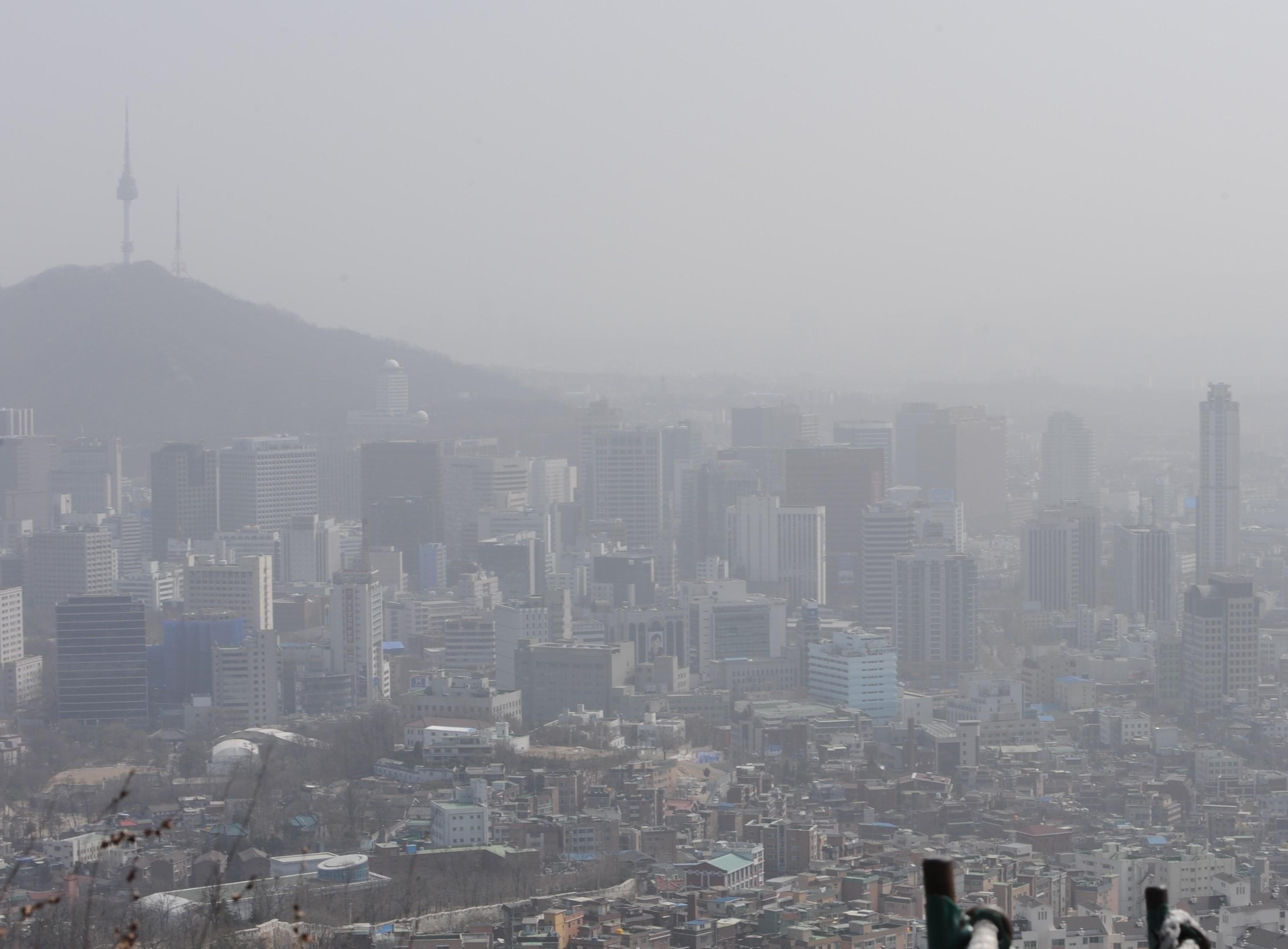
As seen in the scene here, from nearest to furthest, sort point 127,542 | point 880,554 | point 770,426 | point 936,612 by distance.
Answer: point 936,612
point 880,554
point 127,542
point 770,426

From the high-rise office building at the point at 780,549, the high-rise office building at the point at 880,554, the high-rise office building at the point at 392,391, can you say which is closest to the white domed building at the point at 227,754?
the high-rise office building at the point at 880,554

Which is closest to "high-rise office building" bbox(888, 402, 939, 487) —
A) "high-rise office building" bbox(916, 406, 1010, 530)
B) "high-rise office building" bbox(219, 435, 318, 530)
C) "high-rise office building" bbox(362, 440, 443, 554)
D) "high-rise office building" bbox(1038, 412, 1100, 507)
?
"high-rise office building" bbox(916, 406, 1010, 530)

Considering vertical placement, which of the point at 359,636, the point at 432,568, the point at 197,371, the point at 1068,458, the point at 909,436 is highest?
the point at 197,371

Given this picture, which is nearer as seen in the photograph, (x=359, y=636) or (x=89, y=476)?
(x=359, y=636)

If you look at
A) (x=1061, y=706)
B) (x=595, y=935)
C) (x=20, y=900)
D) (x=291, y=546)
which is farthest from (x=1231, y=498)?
(x=20, y=900)

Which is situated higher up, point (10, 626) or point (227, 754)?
point (10, 626)

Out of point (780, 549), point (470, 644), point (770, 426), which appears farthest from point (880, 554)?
point (770, 426)

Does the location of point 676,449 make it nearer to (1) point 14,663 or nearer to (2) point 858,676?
(2) point 858,676
